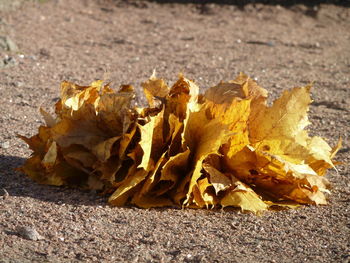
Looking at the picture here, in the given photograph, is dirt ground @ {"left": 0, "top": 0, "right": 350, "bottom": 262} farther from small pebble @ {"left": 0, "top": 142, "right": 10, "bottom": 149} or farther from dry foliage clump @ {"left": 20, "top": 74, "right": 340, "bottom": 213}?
dry foliage clump @ {"left": 20, "top": 74, "right": 340, "bottom": 213}

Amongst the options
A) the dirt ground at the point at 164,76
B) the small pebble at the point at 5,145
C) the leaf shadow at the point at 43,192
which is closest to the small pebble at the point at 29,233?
the dirt ground at the point at 164,76

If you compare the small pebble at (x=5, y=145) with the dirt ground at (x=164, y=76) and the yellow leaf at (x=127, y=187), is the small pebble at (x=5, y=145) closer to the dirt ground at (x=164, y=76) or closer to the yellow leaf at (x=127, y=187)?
the dirt ground at (x=164, y=76)

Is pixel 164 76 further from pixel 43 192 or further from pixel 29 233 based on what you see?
pixel 29 233

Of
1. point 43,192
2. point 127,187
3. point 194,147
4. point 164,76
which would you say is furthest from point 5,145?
point 164,76

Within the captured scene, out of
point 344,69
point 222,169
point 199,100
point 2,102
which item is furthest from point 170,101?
point 344,69

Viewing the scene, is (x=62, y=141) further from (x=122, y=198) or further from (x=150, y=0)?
(x=150, y=0)

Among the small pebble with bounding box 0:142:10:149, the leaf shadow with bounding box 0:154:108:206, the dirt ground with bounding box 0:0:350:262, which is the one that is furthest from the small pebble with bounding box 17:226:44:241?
the small pebble with bounding box 0:142:10:149

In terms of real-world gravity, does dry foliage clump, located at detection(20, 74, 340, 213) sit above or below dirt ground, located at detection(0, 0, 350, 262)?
above
